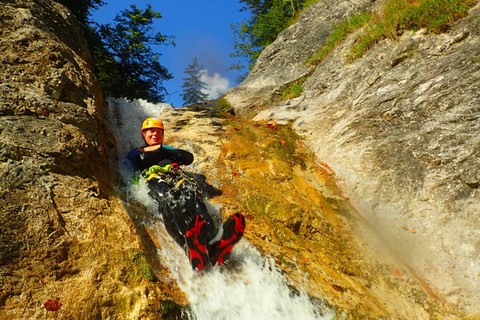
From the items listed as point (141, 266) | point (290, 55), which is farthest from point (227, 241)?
point (290, 55)

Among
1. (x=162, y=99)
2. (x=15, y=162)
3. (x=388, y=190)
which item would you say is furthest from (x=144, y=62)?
(x=388, y=190)

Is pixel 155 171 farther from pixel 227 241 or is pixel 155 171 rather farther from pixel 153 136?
pixel 227 241

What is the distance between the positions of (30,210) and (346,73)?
812 centimetres

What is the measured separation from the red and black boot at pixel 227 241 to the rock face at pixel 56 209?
0.98m

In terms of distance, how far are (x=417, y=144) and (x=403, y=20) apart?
4.05m

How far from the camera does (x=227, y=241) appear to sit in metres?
3.42

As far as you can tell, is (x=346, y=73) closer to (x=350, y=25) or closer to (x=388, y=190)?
(x=350, y=25)

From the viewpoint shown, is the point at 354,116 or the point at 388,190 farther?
the point at 354,116

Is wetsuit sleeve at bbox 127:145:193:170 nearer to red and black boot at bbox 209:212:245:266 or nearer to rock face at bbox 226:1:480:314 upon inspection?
red and black boot at bbox 209:212:245:266

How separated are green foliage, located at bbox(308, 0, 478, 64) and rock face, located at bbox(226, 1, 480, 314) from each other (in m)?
0.26

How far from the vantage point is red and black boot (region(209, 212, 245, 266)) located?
10.9 feet

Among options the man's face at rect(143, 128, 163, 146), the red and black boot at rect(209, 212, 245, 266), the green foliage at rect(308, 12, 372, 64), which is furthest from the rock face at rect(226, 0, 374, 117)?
the red and black boot at rect(209, 212, 245, 266)

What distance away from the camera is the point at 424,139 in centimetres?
520

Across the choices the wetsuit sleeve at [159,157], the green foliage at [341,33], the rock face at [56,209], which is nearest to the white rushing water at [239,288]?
the rock face at [56,209]
